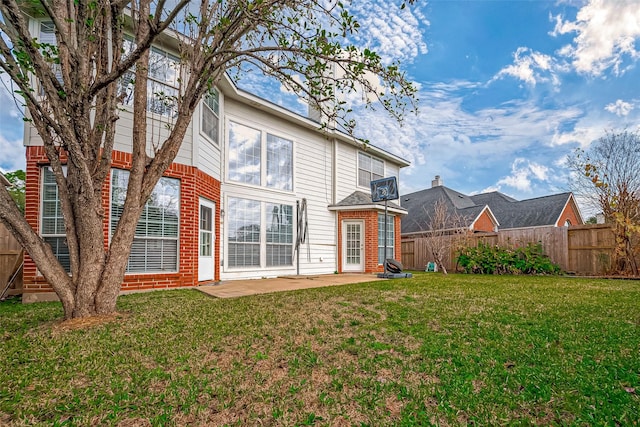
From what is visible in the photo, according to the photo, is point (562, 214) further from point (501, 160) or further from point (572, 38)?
point (572, 38)

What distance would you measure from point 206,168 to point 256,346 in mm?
5828

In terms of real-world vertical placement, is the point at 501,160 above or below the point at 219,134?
above

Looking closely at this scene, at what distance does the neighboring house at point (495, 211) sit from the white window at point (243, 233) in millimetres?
10731

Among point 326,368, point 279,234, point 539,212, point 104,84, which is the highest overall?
point 104,84

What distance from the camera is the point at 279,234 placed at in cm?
1012

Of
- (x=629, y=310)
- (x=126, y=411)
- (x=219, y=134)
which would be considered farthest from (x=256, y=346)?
(x=219, y=134)

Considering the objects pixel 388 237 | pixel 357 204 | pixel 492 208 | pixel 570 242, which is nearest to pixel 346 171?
pixel 357 204

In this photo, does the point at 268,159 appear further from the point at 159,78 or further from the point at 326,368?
the point at 326,368

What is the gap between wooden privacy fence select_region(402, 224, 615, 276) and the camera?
32.2 feet

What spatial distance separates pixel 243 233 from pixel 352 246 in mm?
4445

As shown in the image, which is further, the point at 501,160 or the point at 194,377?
the point at 501,160

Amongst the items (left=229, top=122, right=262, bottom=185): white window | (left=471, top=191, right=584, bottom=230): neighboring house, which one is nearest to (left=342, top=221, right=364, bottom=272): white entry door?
(left=229, top=122, right=262, bottom=185): white window

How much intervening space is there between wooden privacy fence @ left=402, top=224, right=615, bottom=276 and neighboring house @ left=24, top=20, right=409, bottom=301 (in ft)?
11.9

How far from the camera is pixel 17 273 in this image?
638 cm
